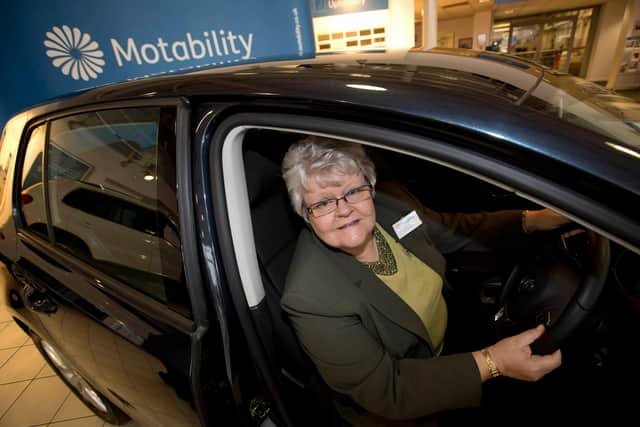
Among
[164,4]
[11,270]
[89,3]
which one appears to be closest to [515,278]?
[11,270]

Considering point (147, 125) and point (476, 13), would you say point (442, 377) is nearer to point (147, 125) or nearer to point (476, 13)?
point (147, 125)

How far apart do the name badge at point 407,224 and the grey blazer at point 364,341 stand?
1.01ft

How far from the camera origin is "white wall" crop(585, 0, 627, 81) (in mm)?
10688

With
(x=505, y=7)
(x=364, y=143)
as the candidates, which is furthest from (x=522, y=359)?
(x=505, y=7)

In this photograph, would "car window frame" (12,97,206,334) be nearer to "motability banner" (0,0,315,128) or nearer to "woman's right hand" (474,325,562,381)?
"woman's right hand" (474,325,562,381)

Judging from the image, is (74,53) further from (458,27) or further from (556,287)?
(458,27)

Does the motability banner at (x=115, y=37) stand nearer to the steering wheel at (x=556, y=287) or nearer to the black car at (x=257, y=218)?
the black car at (x=257, y=218)

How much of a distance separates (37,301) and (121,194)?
2.29 feet

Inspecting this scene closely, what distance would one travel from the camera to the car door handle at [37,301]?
117cm

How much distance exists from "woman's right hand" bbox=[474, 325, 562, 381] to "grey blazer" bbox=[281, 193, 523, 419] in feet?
0.21

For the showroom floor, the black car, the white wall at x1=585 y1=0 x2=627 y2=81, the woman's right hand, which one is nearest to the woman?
the woman's right hand

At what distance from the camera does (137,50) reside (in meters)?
3.10

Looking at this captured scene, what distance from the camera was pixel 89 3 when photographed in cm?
287

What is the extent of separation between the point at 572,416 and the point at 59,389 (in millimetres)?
2625
